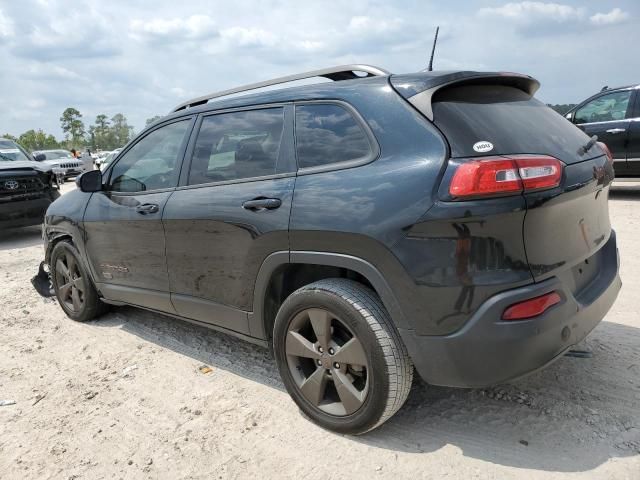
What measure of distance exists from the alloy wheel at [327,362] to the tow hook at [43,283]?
3.49 meters

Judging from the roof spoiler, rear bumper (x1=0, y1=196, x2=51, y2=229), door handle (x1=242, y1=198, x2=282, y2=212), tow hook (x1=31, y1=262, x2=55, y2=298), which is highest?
the roof spoiler

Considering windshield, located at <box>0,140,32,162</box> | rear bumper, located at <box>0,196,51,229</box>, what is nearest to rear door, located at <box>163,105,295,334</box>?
rear bumper, located at <box>0,196,51,229</box>

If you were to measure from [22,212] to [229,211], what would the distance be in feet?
23.4

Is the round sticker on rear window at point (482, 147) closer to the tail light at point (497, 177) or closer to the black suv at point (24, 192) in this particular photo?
the tail light at point (497, 177)

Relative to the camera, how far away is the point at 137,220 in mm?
3660

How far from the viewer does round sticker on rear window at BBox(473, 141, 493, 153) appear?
2226mm

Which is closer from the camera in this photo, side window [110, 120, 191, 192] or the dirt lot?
the dirt lot

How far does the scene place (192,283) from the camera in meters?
3.34

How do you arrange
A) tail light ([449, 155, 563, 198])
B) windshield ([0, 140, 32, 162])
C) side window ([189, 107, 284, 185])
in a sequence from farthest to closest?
windshield ([0, 140, 32, 162])
side window ([189, 107, 284, 185])
tail light ([449, 155, 563, 198])

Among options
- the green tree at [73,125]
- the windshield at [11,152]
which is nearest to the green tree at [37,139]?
the green tree at [73,125]

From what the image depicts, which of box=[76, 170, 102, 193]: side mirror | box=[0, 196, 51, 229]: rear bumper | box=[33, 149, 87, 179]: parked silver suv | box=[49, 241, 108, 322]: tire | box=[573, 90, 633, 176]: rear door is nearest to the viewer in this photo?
box=[76, 170, 102, 193]: side mirror

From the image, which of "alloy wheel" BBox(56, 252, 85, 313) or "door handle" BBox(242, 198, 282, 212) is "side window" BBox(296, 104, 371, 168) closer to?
"door handle" BBox(242, 198, 282, 212)

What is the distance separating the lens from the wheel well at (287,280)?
281 cm

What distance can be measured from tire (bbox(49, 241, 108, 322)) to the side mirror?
25.6 inches
